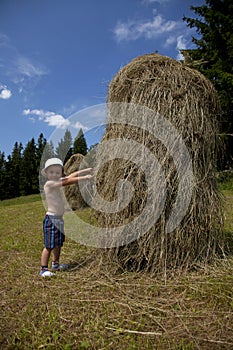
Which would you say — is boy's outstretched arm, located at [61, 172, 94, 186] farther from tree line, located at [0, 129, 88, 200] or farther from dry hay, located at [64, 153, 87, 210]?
tree line, located at [0, 129, 88, 200]

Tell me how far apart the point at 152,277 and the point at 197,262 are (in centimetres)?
59

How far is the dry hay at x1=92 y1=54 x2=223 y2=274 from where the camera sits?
324 cm

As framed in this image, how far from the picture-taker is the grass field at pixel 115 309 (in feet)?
6.83

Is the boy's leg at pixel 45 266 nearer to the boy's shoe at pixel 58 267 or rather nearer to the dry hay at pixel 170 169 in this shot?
the boy's shoe at pixel 58 267

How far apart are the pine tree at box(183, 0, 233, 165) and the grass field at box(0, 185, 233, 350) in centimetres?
1237

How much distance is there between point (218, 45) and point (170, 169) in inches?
624

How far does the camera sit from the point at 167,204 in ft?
10.6

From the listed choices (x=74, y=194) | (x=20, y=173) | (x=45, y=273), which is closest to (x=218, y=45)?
(x=74, y=194)

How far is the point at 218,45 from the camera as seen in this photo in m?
16.0

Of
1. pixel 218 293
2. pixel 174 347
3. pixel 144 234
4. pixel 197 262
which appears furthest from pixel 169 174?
pixel 174 347

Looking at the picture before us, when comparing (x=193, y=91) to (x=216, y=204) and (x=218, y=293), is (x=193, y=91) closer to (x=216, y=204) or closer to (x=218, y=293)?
(x=216, y=204)

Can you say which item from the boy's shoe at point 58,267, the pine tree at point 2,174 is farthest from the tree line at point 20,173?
the boy's shoe at point 58,267

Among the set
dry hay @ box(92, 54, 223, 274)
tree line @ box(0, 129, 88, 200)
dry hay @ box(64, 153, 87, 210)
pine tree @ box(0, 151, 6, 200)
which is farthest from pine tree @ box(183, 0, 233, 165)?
pine tree @ box(0, 151, 6, 200)

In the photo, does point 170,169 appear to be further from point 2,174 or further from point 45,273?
point 2,174
